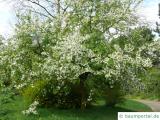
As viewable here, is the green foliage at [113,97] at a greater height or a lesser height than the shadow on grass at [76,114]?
greater

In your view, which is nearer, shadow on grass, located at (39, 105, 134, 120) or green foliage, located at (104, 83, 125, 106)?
shadow on grass, located at (39, 105, 134, 120)

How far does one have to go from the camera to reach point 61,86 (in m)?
20.8

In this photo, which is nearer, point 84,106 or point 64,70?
point 64,70

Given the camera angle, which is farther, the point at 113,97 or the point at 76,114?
the point at 113,97

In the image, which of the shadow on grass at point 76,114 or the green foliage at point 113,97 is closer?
the shadow on grass at point 76,114

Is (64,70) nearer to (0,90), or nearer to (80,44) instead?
(80,44)

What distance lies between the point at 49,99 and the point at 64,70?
3476mm

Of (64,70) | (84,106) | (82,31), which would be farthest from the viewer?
(84,106)

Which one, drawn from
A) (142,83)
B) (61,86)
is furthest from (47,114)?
(142,83)

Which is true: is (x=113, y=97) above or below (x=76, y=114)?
above

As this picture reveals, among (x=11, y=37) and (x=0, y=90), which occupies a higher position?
(x=11, y=37)

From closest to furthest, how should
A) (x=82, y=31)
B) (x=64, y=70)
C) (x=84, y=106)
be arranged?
(x=64, y=70) → (x=82, y=31) → (x=84, y=106)

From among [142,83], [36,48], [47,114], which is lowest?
[47,114]

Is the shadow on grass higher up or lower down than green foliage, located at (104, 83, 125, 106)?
lower down
